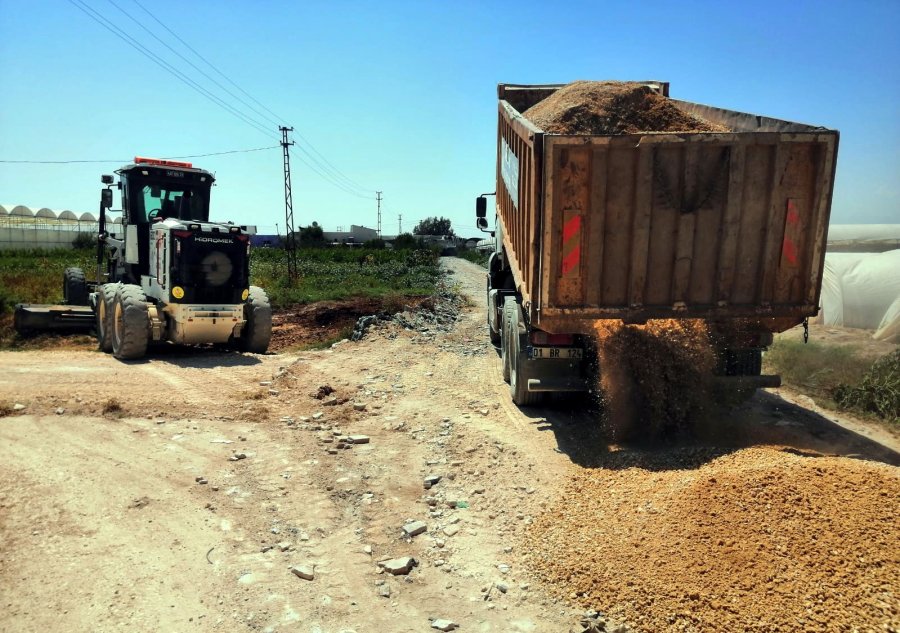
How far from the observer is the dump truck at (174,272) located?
34.8 feet

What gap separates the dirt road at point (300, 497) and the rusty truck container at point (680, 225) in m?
1.35

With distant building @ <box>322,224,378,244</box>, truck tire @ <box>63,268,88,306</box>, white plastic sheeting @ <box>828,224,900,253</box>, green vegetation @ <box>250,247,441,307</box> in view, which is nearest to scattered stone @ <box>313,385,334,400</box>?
truck tire @ <box>63,268,88,306</box>

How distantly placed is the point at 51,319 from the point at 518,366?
10.4 meters

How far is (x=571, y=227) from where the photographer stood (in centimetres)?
600

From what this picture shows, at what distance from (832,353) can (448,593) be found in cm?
899

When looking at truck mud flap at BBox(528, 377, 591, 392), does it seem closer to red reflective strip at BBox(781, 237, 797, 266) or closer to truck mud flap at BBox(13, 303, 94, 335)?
red reflective strip at BBox(781, 237, 797, 266)

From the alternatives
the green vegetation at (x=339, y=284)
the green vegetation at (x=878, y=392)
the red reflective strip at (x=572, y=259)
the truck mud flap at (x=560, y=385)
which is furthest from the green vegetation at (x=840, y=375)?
the green vegetation at (x=339, y=284)

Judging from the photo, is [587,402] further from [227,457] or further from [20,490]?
[20,490]

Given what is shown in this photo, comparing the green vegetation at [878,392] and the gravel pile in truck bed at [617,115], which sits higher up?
the gravel pile in truck bed at [617,115]

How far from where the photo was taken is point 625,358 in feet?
21.0

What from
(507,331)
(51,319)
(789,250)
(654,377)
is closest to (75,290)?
(51,319)

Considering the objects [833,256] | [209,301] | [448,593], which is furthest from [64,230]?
[448,593]

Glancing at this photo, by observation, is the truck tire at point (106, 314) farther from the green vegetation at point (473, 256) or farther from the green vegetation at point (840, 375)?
the green vegetation at point (473, 256)

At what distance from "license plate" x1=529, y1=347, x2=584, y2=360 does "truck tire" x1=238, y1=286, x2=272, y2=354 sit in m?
6.39
